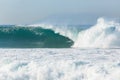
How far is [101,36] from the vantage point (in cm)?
2706

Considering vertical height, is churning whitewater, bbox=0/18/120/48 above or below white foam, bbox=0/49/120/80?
above

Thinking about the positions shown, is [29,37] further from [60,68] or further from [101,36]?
[60,68]

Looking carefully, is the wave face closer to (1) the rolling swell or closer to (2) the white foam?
(1) the rolling swell

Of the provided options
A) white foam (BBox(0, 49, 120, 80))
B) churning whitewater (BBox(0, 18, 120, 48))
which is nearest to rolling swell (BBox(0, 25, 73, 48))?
churning whitewater (BBox(0, 18, 120, 48))

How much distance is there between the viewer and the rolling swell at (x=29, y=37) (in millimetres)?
26384

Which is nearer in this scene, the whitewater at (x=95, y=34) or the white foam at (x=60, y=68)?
the white foam at (x=60, y=68)

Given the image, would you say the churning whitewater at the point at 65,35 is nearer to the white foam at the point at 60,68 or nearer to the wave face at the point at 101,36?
the wave face at the point at 101,36

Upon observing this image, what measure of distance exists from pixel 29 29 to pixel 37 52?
44.0ft

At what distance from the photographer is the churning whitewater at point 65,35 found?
85.9 feet

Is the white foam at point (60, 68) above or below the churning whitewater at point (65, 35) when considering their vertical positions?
below

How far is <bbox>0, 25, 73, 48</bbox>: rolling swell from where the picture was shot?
2638cm

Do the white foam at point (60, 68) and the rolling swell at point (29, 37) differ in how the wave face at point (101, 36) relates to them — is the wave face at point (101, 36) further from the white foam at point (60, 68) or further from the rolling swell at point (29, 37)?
the white foam at point (60, 68)

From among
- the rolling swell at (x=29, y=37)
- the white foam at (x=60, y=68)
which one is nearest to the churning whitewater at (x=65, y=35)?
the rolling swell at (x=29, y=37)

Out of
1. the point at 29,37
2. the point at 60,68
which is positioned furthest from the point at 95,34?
the point at 60,68
